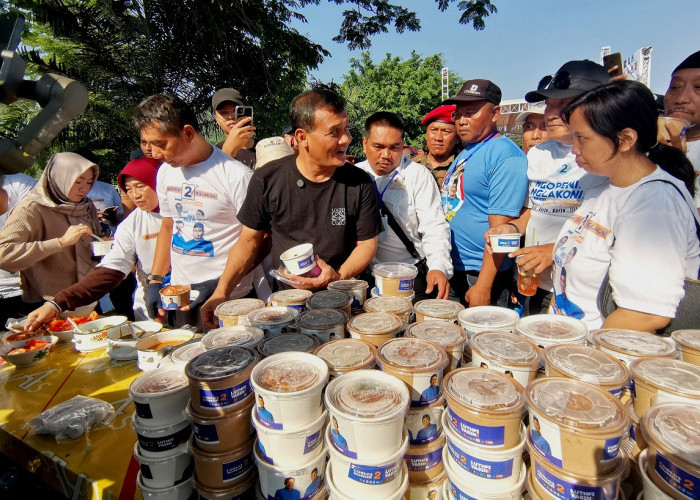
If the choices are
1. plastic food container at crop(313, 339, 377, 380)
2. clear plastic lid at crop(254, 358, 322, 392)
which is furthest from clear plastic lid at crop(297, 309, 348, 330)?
clear plastic lid at crop(254, 358, 322, 392)

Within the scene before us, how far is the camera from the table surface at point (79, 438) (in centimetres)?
151

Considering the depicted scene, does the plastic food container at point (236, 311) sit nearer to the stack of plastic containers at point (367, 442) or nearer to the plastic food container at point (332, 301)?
the plastic food container at point (332, 301)

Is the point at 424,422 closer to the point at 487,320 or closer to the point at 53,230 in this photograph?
the point at 487,320

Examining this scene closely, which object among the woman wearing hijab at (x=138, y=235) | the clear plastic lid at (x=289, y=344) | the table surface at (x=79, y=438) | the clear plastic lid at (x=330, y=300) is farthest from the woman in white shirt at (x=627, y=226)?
the woman wearing hijab at (x=138, y=235)

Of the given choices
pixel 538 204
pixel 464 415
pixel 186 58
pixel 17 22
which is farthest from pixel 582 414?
pixel 186 58

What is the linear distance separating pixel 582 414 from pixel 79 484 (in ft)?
6.54

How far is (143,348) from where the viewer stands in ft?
7.32

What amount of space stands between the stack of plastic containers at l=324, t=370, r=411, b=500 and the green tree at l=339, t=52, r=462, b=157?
71.3ft

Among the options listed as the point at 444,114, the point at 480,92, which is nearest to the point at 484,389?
the point at 480,92

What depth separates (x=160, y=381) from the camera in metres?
1.47

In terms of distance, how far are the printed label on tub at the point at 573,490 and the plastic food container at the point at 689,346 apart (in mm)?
710

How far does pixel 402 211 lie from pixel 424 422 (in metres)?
2.20

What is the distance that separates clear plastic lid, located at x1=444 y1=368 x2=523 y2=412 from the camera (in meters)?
1.12

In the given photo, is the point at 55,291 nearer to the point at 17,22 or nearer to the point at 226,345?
the point at 226,345
